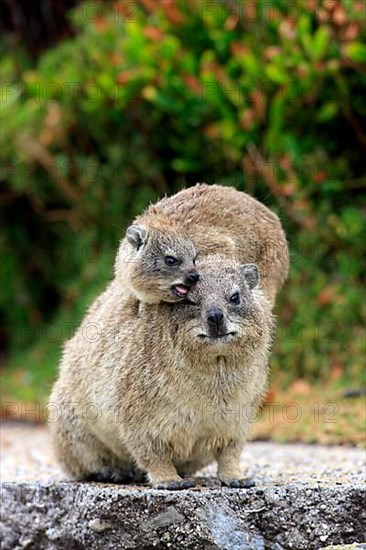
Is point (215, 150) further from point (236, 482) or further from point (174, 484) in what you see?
point (174, 484)

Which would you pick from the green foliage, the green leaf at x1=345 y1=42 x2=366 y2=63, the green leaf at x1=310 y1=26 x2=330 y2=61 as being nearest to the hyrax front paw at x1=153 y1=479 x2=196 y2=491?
the green foliage

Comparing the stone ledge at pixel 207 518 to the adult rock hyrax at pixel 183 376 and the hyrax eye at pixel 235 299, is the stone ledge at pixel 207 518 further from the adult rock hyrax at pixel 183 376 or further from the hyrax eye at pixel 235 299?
the hyrax eye at pixel 235 299

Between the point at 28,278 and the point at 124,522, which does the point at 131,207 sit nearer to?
the point at 28,278

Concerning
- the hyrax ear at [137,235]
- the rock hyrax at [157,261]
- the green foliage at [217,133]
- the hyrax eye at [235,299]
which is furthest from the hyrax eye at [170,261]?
the green foliage at [217,133]

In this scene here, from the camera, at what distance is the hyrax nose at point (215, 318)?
5773mm

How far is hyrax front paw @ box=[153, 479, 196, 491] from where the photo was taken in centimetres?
A: 614

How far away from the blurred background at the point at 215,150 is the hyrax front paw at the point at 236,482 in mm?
2792

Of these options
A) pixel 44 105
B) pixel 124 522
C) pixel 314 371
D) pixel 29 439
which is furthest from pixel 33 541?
pixel 44 105

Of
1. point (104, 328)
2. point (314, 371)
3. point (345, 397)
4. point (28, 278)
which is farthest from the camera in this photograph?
point (28, 278)

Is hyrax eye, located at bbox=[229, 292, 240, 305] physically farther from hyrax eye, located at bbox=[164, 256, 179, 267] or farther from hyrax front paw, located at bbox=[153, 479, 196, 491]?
hyrax front paw, located at bbox=[153, 479, 196, 491]

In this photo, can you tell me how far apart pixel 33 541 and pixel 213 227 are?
2.17m

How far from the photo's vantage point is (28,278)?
1573cm

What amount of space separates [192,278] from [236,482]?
3.99 feet

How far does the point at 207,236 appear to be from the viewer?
6.68 m
